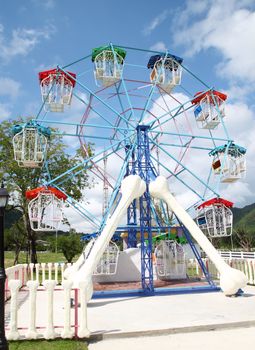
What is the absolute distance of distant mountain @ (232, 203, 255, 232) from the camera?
119 m

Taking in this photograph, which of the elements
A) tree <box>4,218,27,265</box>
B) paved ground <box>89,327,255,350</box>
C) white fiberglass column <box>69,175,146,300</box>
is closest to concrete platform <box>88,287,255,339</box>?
paved ground <box>89,327,255,350</box>

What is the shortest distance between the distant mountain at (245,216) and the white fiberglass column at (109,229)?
9956 cm

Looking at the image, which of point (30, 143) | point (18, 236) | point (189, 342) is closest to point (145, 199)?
point (30, 143)

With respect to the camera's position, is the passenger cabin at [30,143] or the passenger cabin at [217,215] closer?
the passenger cabin at [30,143]

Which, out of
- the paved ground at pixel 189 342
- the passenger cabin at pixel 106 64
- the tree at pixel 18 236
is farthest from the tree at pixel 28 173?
the paved ground at pixel 189 342

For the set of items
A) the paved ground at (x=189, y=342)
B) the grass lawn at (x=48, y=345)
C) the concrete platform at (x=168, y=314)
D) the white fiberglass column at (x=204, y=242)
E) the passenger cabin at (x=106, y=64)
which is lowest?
the paved ground at (x=189, y=342)

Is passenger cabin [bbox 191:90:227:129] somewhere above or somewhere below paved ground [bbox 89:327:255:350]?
above

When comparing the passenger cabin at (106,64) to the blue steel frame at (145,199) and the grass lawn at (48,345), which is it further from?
the grass lawn at (48,345)

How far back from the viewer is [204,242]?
476 inches

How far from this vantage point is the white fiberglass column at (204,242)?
11.2 meters

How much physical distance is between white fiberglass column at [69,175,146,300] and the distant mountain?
327 ft

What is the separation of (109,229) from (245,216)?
130660 millimetres

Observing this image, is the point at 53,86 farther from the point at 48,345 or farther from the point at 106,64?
the point at 48,345

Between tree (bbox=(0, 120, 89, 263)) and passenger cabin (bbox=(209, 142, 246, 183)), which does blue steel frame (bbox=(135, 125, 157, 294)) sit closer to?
passenger cabin (bbox=(209, 142, 246, 183))
